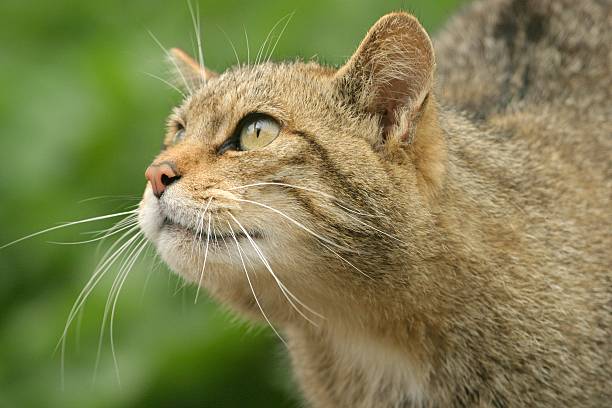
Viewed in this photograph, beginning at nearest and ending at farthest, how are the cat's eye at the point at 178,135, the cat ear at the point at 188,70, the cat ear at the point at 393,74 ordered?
the cat ear at the point at 393,74
the cat's eye at the point at 178,135
the cat ear at the point at 188,70

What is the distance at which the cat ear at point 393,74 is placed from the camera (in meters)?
3.64

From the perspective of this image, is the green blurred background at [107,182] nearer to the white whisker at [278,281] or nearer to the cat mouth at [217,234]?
the white whisker at [278,281]

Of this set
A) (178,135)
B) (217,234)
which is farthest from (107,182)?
(217,234)

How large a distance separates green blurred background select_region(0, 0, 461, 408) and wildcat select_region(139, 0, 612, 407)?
0.61 m

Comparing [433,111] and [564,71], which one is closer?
[433,111]

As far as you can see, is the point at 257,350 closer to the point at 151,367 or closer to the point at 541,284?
the point at 151,367

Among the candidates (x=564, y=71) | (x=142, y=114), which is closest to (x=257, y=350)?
(x=142, y=114)

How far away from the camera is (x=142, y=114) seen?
635cm

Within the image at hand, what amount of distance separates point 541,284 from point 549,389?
37cm

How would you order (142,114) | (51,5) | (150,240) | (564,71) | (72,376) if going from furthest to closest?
(51,5) → (142,114) → (72,376) → (564,71) → (150,240)

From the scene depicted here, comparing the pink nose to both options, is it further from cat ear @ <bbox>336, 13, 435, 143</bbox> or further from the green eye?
cat ear @ <bbox>336, 13, 435, 143</bbox>

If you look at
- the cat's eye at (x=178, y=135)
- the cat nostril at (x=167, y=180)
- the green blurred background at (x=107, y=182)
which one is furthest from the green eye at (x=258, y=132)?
the green blurred background at (x=107, y=182)

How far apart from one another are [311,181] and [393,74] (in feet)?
1.55

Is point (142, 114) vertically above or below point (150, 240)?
above
